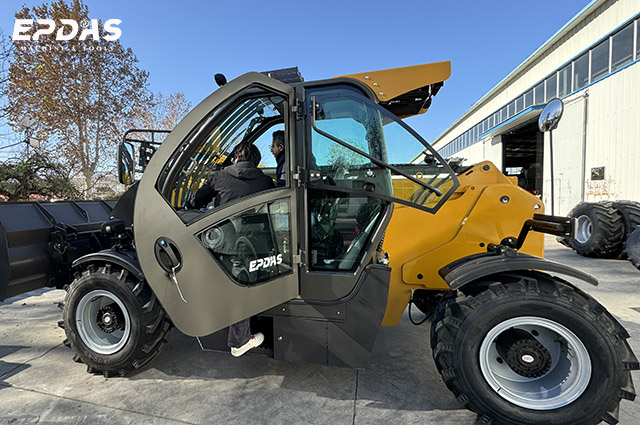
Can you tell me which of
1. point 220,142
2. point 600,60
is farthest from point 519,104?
point 220,142

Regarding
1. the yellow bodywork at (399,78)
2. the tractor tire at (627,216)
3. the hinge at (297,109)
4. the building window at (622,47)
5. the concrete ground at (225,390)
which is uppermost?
the building window at (622,47)

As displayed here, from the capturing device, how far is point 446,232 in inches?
108

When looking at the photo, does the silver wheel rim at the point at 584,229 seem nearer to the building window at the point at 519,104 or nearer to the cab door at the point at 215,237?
the cab door at the point at 215,237

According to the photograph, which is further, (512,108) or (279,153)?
(512,108)

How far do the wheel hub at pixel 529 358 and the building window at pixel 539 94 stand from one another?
15.9 meters

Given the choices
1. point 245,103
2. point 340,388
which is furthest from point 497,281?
point 245,103

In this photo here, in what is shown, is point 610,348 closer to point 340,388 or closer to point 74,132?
point 340,388

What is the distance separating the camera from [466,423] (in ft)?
7.18

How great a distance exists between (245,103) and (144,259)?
4.14 feet

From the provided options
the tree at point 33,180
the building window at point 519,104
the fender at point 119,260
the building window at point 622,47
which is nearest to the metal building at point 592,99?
the building window at point 622,47

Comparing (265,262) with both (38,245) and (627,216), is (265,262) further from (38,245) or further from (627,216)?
(627,216)

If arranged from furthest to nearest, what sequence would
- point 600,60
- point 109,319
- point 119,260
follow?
point 600,60
point 109,319
point 119,260

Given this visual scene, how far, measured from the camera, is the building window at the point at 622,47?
958 cm

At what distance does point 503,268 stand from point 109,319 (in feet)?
10.1
